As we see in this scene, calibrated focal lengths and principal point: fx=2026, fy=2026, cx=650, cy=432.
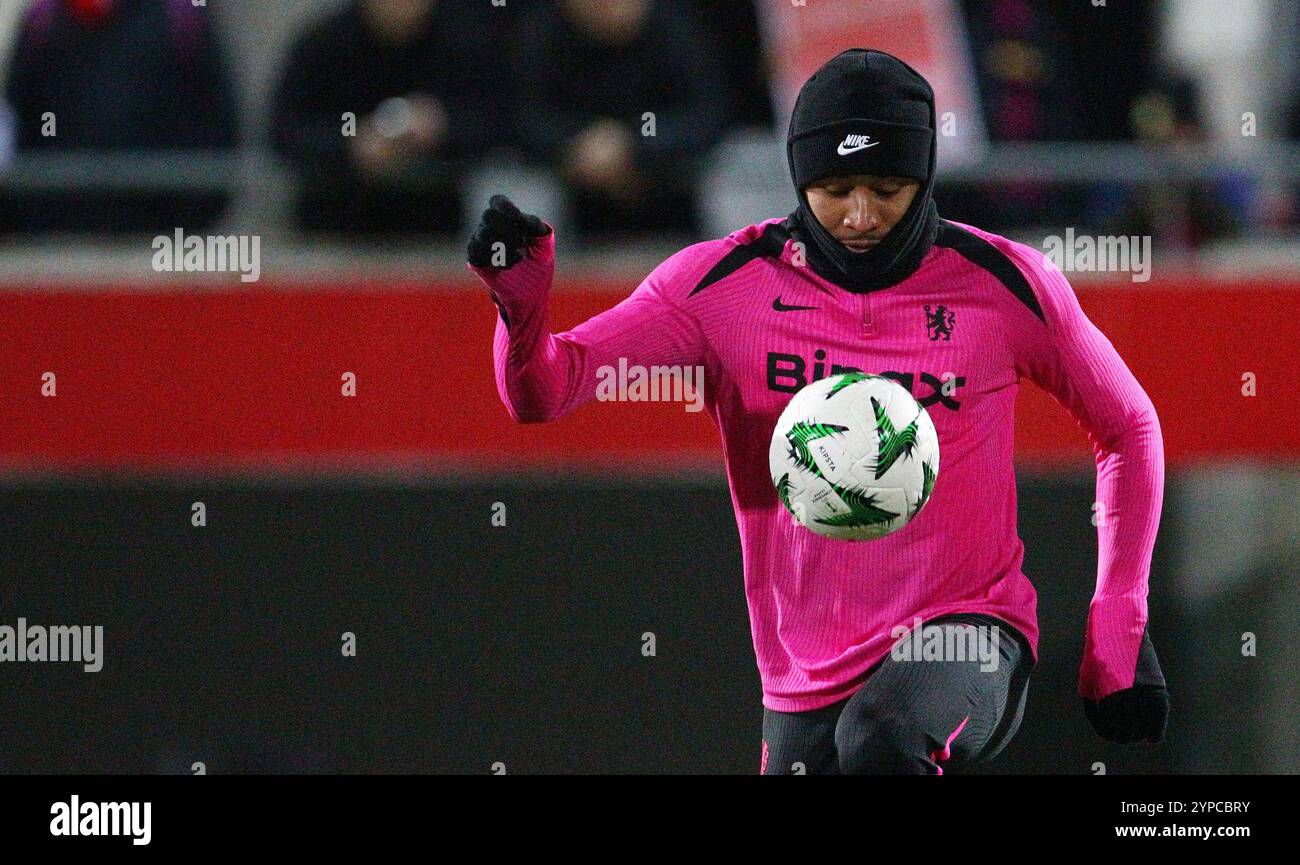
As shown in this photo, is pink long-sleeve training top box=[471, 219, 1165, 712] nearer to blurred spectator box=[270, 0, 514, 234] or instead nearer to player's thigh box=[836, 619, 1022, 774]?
player's thigh box=[836, 619, 1022, 774]

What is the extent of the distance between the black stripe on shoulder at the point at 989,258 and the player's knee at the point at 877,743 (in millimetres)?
816

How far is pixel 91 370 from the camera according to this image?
702cm

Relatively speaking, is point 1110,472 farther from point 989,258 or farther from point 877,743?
point 877,743

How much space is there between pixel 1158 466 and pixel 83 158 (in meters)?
4.45

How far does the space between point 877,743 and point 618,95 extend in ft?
11.5

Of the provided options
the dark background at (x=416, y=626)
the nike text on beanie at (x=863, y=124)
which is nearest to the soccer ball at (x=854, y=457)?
the nike text on beanie at (x=863, y=124)

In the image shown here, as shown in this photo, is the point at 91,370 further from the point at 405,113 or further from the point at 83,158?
the point at 405,113

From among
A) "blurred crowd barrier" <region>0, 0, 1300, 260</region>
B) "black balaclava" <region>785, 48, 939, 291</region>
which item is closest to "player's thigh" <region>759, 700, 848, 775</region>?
"black balaclava" <region>785, 48, 939, 291</region>

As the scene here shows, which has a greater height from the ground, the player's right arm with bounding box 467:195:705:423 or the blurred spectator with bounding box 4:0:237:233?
the blurred spectator with bounding box 4:0:237:233

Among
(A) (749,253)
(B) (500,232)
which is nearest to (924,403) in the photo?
(A) (749,253)

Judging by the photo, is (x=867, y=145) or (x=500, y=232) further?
(x=867, y=145)

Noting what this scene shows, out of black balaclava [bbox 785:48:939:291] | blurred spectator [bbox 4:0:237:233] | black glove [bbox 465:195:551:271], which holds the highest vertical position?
blurred spectator [bbox 4:0:237:233]

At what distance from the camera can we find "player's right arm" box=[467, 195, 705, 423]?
345 centimetres

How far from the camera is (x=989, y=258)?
12.8 ft
